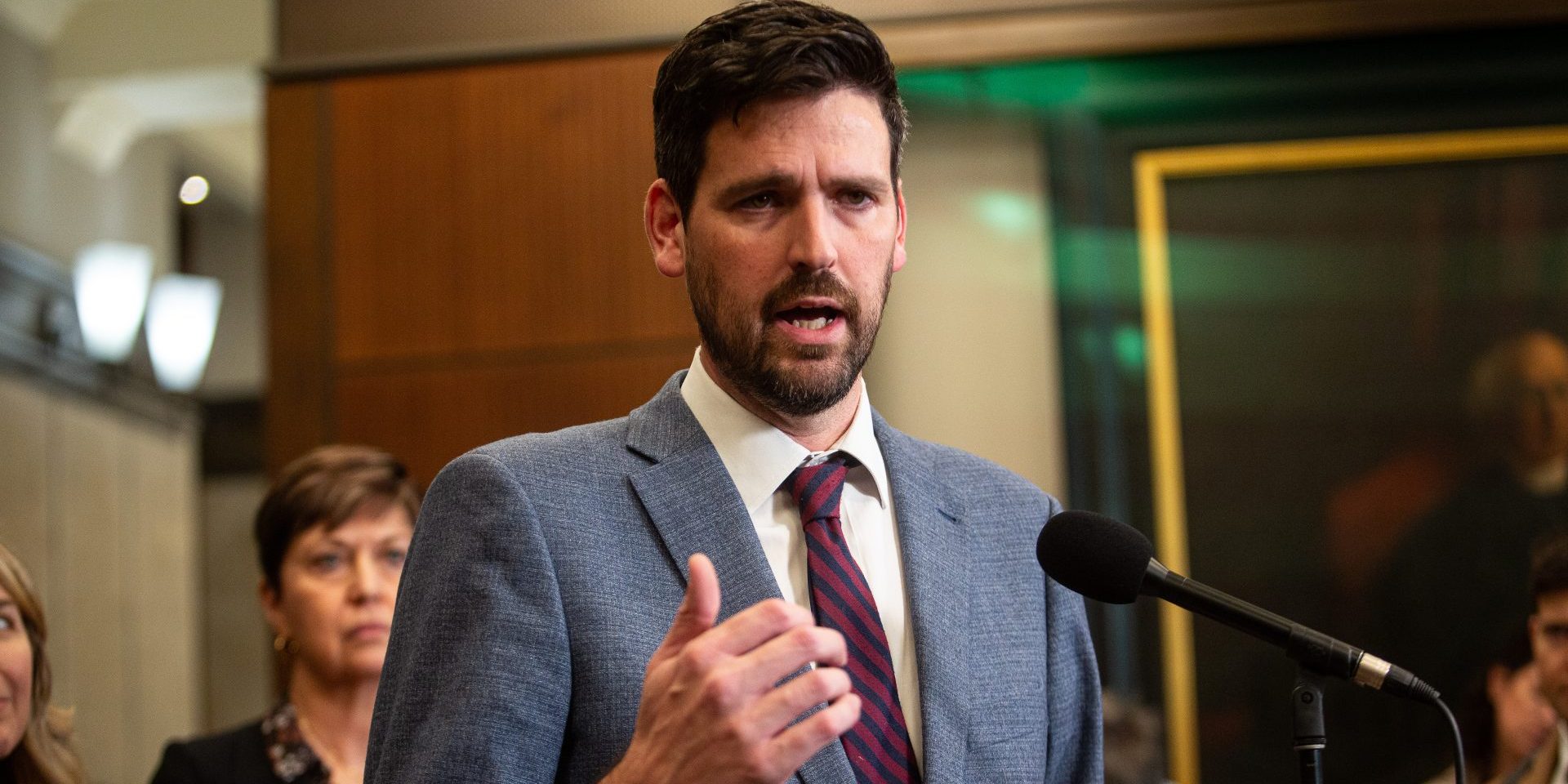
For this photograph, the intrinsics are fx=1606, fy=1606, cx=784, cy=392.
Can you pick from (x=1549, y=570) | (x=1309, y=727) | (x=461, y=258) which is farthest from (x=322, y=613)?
(x=1549, y=570)

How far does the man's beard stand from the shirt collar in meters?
0.04

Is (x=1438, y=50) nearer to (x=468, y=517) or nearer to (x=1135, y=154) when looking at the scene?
(x=1135, y=154)

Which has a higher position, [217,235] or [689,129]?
[217,235]

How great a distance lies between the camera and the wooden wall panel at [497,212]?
3.65 metres

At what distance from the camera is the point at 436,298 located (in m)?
3.68

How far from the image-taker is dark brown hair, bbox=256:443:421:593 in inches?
113

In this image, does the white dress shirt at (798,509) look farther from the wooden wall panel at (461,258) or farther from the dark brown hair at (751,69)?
the wooden wall panel at (461,258)

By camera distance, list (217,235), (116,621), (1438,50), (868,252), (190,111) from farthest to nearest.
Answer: (217,235)
(116,621)
(190,111)
(1438,50)
(868,252)

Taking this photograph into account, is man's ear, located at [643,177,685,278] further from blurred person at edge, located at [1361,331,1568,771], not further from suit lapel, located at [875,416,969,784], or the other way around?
blurred person at edge, located at [1361,331,1568,771]

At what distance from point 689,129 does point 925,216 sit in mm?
2004

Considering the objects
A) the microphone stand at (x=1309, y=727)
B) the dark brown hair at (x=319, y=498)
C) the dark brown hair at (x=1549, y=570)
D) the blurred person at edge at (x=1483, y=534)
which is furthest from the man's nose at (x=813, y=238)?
the blurred person at edge at (x=1483, y=534)

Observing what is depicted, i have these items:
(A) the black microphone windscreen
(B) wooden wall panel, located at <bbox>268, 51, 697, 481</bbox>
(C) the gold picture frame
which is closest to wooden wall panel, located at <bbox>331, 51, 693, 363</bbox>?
(B) wooden wall panel, located at <bbox>268, 51, 697, 481</bbox>

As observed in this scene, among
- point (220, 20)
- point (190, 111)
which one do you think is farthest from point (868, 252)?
point (190, 111)

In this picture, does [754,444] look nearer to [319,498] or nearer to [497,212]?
[319,498]
